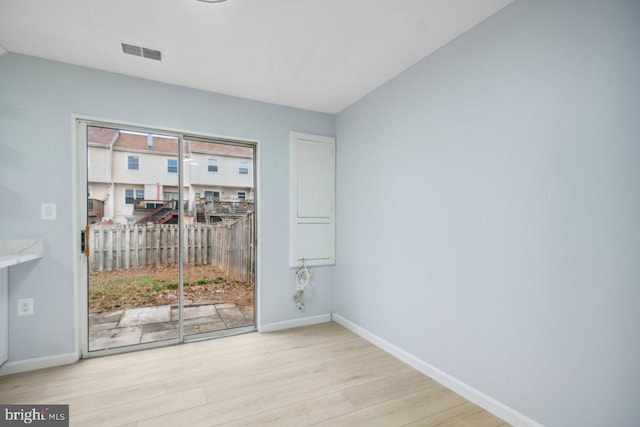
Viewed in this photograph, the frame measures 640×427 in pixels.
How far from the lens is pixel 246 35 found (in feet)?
7.07

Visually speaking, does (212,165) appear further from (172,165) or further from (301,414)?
(301,414)

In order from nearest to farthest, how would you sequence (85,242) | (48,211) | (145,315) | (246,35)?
(246,35) → (48,211) → (85,242) → (145,315)

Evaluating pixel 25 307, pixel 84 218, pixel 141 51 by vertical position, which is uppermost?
pixel 141 51

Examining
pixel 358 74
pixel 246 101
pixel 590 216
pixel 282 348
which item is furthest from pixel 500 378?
pixel 246 101

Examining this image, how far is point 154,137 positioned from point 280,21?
1794 millimetres

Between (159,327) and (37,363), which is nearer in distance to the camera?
(37,363)

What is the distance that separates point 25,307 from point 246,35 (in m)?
2.84

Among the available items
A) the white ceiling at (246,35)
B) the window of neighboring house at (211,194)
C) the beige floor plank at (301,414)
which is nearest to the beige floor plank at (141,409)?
the beige floor plank at (301,414)

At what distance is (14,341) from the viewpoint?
7.80 feet

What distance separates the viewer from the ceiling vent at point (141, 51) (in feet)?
7.56

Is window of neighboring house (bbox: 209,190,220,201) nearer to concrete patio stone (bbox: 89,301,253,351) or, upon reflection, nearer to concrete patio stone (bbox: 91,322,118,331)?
concrete patio stone (bbox: 89,301,253,351)

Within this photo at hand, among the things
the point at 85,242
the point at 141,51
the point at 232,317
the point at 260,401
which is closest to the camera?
the point at 260,401


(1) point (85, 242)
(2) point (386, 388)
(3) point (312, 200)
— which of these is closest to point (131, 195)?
(1) point (85, 242)

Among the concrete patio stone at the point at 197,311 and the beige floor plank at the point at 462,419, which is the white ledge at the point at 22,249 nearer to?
the concrete patio stone at the point at 197,311
